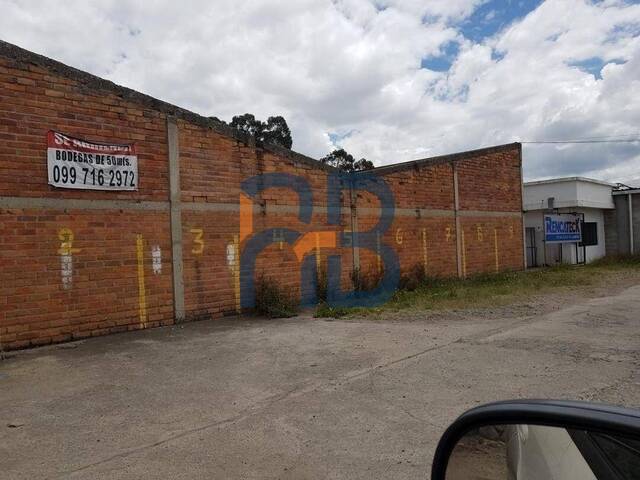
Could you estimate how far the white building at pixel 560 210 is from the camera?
875 inches

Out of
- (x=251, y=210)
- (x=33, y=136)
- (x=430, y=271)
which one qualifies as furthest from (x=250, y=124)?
(x=33, y=136)

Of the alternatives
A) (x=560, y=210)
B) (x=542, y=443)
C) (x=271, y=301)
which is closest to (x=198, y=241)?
(x=271, y=301)

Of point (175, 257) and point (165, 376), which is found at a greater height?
point (175, 257)

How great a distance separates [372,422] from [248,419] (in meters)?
1.11

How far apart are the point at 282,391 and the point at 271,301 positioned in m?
4.91

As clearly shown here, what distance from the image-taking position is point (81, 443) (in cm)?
402

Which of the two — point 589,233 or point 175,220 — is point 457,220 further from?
point 589,233

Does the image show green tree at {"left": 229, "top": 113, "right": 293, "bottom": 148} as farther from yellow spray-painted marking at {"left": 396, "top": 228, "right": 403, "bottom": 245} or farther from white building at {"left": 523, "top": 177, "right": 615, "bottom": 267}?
yellow spray-painted marking at {"left": 396, "top": 228, "right": 403, "bottom": 245}

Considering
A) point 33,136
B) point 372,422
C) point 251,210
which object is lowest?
point 372,422

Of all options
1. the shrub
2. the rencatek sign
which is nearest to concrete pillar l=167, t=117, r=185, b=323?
the shrub

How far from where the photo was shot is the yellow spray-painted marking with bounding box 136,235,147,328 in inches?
340

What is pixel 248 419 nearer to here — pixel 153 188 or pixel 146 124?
pixel 153 188

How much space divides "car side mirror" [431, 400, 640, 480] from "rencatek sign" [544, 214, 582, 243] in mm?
21074

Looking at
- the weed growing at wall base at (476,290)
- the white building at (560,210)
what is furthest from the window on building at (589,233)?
the weed growing at wall base at (476,290)
